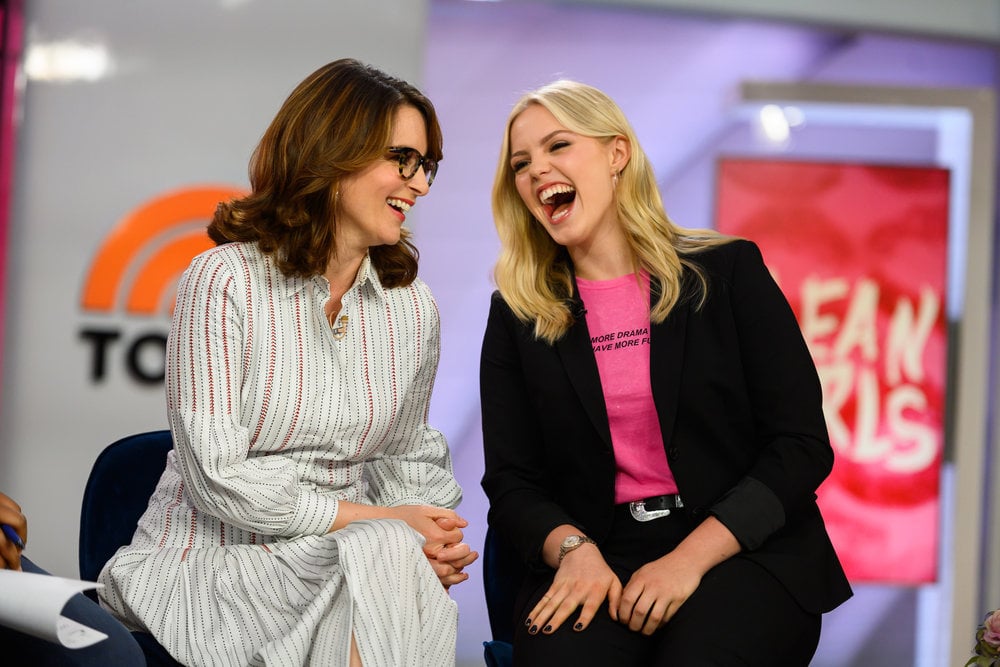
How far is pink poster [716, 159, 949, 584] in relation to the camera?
15.0 feet

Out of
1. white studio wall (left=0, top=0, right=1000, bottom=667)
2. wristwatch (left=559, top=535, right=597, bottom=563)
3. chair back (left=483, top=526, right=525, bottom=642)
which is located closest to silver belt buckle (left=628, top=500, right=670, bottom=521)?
wristwatch (left=559, top=535, right=597, bottom=563)

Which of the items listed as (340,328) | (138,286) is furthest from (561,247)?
(138,286)

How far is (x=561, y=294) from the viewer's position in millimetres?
2557

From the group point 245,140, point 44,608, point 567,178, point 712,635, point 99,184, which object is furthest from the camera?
point 245,140

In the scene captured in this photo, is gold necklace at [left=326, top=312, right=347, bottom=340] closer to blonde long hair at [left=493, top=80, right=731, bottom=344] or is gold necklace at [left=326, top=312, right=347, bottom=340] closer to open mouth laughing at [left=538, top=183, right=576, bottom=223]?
blonde long hair at [left=493, top=80, right=731, bottom=344]

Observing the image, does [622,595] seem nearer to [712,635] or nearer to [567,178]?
[712,635]

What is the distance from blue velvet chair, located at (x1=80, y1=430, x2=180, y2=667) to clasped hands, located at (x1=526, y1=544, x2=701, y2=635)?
914mm

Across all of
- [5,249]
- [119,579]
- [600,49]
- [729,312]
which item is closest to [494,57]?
[600,49]

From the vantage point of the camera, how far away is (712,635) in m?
2.02

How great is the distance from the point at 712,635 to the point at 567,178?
3.61ft

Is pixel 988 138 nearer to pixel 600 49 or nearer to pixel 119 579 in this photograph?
pixel 600 49

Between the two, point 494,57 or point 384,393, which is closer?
point 384,393

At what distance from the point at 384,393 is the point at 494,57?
102 inches

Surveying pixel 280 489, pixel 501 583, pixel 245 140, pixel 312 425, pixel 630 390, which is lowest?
pixel 501 583
